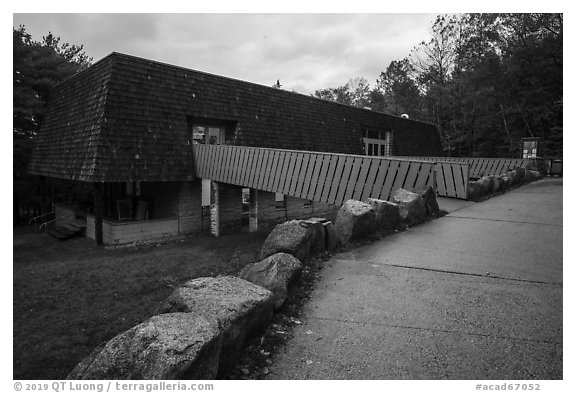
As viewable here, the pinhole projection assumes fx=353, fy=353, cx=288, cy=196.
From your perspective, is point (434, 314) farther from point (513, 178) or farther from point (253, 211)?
point (513, 178)

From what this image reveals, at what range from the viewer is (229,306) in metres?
2.98

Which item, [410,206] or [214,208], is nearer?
[410,206]

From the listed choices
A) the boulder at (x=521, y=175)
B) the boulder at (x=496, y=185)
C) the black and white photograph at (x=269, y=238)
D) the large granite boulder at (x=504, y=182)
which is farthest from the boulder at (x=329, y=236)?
Result: the boulder at (x=521, y=175)

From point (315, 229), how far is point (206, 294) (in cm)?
237

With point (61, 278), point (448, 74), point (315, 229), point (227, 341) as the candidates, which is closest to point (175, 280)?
point (61, 278)

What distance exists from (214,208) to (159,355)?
13050 millimetres

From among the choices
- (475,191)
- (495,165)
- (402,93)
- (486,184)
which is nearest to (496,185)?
(486,184)

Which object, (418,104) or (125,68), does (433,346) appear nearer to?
(125,68)

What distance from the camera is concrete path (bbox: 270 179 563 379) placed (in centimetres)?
275

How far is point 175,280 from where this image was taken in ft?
30.0

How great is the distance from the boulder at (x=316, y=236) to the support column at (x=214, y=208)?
9.90 meters

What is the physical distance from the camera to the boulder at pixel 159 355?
87.7 inches

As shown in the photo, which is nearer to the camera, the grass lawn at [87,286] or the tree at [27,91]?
the grass lawn at [87,286]

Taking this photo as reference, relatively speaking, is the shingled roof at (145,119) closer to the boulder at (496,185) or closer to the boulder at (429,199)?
the boulder at (496,185)
